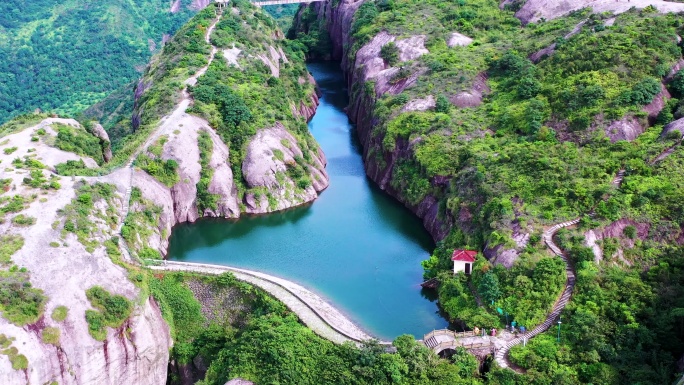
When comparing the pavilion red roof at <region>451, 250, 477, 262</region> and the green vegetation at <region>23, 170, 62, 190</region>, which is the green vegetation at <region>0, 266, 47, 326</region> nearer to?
the green vegetation at <region>23, 170, 62, 190</region>

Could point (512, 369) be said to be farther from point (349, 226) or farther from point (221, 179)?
point (221, 179)

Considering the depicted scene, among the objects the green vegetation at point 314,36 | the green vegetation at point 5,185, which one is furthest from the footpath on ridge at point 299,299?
the green vegetation at point 314,36

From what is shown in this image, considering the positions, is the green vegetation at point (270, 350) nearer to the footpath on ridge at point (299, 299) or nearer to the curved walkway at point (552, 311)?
the footpath on ridge at point (299, 299)

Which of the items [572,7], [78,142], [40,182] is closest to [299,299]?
[40,182]

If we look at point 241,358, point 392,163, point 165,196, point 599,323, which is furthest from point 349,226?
point 599,323

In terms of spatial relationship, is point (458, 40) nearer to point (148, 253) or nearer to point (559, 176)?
point (559, 176)

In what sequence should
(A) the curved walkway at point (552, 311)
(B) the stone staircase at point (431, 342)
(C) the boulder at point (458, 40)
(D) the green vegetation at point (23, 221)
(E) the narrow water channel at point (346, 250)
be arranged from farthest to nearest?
(C) the boulder at point (458, 40), (E) the narrow water channel at point (346, 250), (D) the green vegetation at point (23, 221), (B) the stone staircase at point (431, 342), (A) the curved walkway at point (552, 311)

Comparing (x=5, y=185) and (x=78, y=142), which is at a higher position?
(x=5, y=185)
